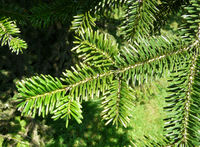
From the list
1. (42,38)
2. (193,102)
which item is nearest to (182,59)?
(193,102)

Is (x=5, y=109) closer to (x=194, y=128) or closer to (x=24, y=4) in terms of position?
(x=24, y=4)

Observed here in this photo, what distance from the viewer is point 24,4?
6.18 ft

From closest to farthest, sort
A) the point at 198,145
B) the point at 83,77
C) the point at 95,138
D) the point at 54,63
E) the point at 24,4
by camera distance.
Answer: the point at 198,145
the point at 83,77
the point at 24,4
the point at 54,63
the point at 95,138

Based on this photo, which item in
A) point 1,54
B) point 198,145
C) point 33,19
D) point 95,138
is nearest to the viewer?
point 198,145

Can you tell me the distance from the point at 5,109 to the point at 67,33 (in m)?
1.31

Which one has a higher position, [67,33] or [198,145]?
[67,33]

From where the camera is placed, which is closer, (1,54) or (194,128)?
(194,128)

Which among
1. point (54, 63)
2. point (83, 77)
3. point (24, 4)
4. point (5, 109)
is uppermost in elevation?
point (24, 4)

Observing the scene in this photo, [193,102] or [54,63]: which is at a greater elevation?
[193,102]

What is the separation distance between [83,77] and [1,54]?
180 cm

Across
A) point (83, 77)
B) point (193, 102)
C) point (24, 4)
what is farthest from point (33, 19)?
point (24, 4)

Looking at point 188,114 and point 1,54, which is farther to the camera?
point 1,54

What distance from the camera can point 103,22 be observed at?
257 cm

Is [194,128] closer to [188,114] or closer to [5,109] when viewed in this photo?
[188,114]
